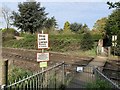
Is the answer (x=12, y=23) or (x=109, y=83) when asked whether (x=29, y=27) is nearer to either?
(x=12, y=23)

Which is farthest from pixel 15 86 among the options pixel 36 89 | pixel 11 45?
pixel 11 45

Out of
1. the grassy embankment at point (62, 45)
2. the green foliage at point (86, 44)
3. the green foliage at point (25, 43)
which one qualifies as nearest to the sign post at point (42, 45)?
the grassy embankment at point (62, 45)

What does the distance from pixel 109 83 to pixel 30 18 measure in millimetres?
36575

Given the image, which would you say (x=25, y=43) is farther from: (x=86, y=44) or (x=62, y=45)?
(x=86, y=44)

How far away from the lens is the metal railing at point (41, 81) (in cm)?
448

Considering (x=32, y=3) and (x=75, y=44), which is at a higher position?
(x=32, y=3)

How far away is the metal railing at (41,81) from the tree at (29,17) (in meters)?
34.2

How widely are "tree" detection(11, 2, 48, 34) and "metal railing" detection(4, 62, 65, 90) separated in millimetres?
34248

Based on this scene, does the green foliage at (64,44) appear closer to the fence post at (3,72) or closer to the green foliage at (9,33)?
the green foliage at (9,33)

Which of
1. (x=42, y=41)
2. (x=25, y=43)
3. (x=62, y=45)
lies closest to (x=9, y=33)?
(x=25, y=43)

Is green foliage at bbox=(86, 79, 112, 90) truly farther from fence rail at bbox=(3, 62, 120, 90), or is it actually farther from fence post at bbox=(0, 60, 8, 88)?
fence post at bbox=(0, 60, 8, 88)

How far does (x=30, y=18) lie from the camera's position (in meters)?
41.2

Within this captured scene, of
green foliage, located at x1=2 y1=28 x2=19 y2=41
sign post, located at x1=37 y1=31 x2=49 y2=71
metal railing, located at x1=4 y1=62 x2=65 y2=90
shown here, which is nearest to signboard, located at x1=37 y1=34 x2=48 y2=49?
sign post, located at x1=37 y1=31 x2=49 y2=71

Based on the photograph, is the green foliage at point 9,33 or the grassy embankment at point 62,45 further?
→ the green foliage at point 9,33
